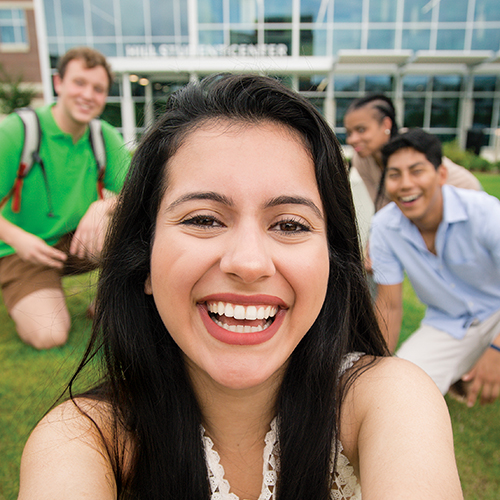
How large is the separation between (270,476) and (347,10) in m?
24.2

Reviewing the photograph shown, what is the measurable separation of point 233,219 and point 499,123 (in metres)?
26.3

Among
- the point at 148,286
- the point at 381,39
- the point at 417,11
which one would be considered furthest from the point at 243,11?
the point at 148,286

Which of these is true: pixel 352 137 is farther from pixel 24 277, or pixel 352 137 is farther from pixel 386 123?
pixel 24 277

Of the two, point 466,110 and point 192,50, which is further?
point 466,110

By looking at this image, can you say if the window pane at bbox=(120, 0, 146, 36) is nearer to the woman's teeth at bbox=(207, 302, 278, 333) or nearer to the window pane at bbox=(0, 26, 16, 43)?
the window pane at bbox=(0, 26, 16, 43)

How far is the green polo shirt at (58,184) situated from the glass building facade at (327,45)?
18931 millimetres

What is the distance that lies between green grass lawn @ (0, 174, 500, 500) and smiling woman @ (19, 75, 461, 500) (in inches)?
14.8

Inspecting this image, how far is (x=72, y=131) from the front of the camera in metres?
4.30

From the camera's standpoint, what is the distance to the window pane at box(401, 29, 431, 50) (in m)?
22.2

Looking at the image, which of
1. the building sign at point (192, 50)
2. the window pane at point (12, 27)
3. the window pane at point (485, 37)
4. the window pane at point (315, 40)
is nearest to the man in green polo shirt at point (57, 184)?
the building sign at point (192, 50)

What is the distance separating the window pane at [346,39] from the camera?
22172 millimetres

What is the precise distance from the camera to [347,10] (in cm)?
2156

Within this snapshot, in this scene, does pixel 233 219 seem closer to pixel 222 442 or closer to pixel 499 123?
pixel 222 442

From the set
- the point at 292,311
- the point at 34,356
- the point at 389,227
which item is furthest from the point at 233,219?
the point at 34,356
